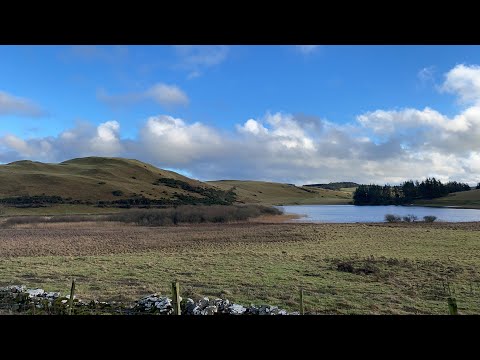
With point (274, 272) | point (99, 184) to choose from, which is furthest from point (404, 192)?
point (274, 272)

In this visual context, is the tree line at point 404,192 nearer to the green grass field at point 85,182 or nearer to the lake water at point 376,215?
the lake water at point 376,215

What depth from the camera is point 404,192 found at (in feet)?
419

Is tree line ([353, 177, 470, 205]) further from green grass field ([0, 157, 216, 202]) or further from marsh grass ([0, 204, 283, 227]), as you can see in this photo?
marsh grass ([0, 204, 283, 227])

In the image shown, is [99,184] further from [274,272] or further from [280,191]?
[280,191]

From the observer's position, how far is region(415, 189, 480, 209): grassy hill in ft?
327

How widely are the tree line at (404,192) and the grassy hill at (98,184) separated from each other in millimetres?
53183

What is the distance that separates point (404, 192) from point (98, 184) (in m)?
96.3

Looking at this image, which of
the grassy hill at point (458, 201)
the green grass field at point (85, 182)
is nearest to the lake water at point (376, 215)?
the grassy hill at point (458, 201)

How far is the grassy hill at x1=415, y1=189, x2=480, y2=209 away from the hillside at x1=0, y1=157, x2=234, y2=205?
6347 cm

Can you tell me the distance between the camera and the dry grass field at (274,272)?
454 inches
